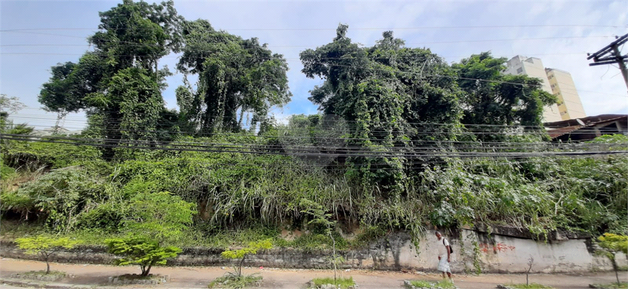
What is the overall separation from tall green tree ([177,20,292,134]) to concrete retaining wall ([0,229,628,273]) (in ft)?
26.7

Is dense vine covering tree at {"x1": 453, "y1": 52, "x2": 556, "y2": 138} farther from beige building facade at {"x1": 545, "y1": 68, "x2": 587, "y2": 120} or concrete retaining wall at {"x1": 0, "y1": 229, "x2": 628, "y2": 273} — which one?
beige building facade at {"x1": 545, "y1": 68, "x2": 587, "y2": 120}

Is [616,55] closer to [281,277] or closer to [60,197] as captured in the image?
[281,277]

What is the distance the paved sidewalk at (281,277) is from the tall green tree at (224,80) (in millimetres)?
8424

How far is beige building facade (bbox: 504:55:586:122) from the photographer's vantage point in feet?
95.3

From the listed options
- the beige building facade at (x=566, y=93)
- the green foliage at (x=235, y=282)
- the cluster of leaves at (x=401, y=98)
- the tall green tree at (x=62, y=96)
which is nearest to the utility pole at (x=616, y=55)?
the cluster of leaves at (x=401, y=98)

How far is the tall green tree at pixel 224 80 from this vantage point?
13930mm

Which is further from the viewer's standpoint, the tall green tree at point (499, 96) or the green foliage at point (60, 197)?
the tall green tree at point (499, 96)

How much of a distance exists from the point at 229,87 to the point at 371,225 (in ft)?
38.6

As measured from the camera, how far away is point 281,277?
6.99 meters

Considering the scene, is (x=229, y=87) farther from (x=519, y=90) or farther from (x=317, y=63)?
(x=519, y=90)

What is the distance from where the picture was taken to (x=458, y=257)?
26.2 ft

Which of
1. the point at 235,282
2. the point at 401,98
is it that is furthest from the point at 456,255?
the point at 235,282

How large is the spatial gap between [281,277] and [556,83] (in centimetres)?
4353

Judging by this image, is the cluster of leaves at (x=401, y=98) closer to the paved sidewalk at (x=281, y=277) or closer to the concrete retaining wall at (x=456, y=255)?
the concrete retaining wall at (x=456, y=255)
